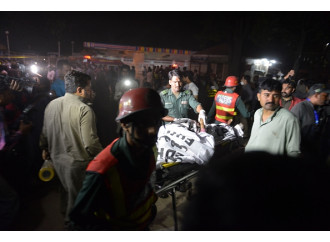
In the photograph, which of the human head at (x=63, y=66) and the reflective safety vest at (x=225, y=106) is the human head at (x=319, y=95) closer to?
the reflective safety vest at (x=225, y=106)

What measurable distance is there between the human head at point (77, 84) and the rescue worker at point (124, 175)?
1.54 meters

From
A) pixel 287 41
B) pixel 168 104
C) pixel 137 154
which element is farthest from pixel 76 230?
pixel 287 41

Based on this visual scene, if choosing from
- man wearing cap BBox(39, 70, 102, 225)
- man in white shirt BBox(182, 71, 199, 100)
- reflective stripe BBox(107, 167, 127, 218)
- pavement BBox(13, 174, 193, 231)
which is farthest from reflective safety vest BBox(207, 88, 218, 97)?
reflective stripe BBox(107, 167, 127, 218)

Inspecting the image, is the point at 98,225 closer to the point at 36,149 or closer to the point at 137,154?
the point at 137,154

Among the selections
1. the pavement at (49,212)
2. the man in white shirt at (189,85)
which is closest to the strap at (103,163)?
the pavement at (49,212)

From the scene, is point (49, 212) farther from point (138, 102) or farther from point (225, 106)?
point (225, 106)

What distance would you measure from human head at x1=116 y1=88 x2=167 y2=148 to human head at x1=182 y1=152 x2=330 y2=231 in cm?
90

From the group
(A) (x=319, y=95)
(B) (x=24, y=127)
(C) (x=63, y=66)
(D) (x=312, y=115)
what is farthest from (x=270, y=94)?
(C) (x=63, y=66)

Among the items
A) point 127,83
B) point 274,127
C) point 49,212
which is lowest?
point 49,212

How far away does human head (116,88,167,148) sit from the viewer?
1.60 m

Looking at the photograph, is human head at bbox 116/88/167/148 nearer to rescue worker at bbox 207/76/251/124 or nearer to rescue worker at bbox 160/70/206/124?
rescue worker at bbox 160/70/206/124

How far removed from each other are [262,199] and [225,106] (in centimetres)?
448

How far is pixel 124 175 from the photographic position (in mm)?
1568

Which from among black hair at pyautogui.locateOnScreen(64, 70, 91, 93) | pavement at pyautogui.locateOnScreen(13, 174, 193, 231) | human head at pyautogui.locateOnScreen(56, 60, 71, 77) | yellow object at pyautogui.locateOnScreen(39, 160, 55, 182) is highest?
human head at pyautogui.locateOnScreen(56, 60, 71, 77)
